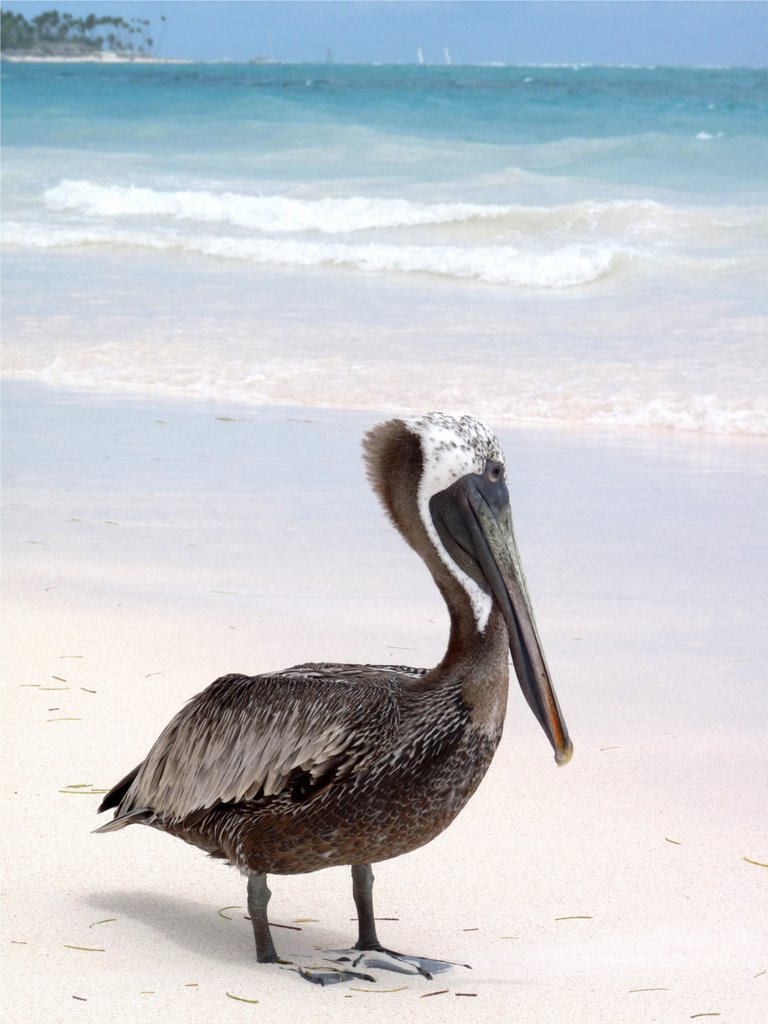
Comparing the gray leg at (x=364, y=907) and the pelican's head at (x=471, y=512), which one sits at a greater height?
the pelican's head at (x=471, y=512)

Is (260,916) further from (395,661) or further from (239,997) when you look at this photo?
(395,661)

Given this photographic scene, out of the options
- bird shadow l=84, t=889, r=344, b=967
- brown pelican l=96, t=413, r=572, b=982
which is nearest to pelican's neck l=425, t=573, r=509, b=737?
brown pelican l=96, t=413, r=572, b=982

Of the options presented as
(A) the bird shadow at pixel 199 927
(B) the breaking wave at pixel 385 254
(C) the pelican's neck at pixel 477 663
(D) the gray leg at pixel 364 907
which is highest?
(C) the pelican's neck at pixel 477 663

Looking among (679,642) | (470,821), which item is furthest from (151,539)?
(470,821)

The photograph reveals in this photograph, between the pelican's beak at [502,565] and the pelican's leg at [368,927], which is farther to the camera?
the pelican's leg at [368,927]

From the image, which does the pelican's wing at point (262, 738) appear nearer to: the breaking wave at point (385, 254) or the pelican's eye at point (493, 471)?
the pelican's eye at point (493, 471)

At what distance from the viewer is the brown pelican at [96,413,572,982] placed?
2572mm

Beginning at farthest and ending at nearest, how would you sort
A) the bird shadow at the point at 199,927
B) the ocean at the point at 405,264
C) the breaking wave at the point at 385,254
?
1. the breaking wave at the point at 385,254
2. the ocean at the point at 405,264
3. the bird shadow at the point at 199,927

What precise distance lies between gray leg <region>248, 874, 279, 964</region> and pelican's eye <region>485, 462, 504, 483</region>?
84cm

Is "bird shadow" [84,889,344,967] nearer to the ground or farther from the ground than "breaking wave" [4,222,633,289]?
nearer to the ground

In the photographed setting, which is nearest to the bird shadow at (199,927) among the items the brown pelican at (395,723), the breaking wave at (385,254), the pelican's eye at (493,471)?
the brown pelican at (395,723)

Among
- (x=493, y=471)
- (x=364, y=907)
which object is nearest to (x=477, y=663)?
(x=493, y=471)

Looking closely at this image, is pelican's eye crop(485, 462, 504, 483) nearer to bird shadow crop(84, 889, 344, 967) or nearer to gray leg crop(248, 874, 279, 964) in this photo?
gray leg crop(248, 874, 279, 964)

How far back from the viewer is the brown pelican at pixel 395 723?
257 cm
